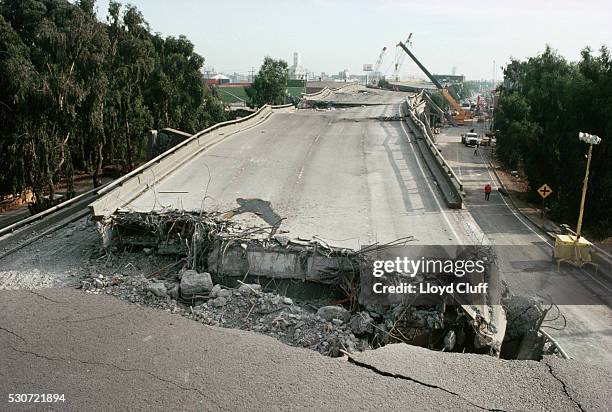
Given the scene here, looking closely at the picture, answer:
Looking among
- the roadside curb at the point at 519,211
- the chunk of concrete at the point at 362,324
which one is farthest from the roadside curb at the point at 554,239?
the chunk of concrete at the point at 362,324

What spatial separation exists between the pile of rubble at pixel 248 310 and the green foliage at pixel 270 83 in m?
42.5

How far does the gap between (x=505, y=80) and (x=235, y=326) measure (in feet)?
171

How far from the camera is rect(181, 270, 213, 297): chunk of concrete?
8.80 metres

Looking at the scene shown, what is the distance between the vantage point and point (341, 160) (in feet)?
53.9

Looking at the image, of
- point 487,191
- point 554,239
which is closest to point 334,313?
point 554,239

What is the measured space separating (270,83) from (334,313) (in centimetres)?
4376

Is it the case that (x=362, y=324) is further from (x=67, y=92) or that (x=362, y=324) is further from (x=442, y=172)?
(x=67, y=92)

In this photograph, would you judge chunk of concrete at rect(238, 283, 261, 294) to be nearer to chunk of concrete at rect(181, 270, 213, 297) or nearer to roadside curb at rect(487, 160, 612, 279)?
chunk of concrete at rect(181, 270, 213, 297)

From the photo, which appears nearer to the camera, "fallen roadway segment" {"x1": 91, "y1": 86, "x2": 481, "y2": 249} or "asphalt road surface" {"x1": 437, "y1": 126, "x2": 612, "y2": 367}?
"fallen roadway segment" {"x1": 91, "y1": 86, "x2": 481, "y2": 249}

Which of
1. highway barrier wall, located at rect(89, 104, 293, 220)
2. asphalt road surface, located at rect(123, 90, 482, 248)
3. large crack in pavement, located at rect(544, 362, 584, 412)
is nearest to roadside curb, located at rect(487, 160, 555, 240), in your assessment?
asphalt road surface, located at rect(123, 90, 482, 248)

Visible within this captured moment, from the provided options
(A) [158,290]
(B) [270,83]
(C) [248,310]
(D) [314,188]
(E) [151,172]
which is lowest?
(C) [248,310]

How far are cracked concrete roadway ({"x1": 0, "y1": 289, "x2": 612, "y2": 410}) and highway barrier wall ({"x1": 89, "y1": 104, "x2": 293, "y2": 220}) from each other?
311cm

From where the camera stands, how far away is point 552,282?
55.3 feet

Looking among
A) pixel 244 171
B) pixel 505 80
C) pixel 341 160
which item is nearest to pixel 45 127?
pixel 244 171
